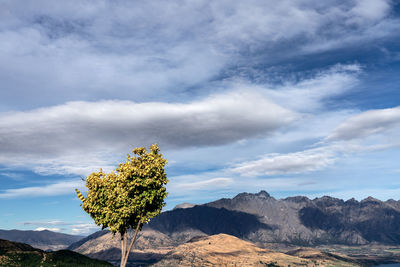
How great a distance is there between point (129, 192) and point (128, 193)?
0.59 ft

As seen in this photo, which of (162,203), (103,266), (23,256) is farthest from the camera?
(103,266)

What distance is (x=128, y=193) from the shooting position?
4309 cm

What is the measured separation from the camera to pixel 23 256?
74875mm

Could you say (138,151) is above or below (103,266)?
above

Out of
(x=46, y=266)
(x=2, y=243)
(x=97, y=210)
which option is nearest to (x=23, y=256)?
(x=46, y=266)

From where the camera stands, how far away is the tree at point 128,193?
42.8m

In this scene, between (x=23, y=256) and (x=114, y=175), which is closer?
(x=114, y=175)

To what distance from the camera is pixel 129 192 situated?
Answer: 4312 cm

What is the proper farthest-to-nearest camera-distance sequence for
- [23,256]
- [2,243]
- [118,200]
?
[2,243] < [23,256] < [118,200]

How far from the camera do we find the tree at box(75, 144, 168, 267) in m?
42.8

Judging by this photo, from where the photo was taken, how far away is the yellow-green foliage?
141 ft

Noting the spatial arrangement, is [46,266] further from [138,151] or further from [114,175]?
[138,151]

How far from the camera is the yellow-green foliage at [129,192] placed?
4284cm

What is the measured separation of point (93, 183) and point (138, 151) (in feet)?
25.1
